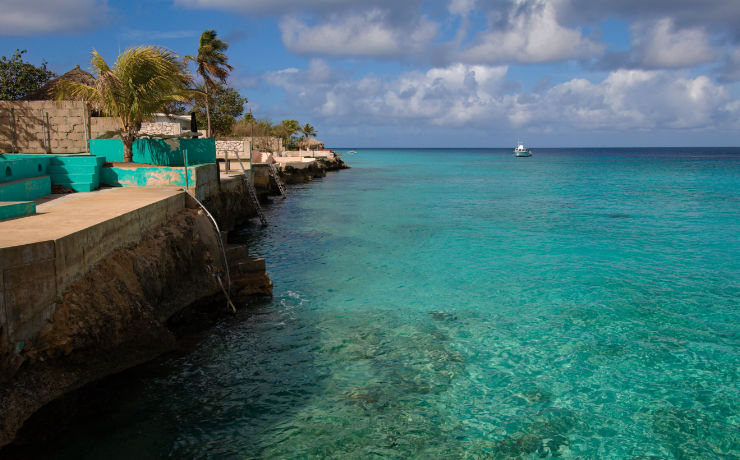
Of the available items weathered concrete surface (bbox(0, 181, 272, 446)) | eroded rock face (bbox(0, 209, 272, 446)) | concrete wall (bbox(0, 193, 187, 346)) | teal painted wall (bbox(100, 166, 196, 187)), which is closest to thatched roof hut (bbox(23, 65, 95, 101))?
teal painted wall (bbox(100, 166, 196, 187))

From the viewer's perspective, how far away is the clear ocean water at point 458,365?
259 inches

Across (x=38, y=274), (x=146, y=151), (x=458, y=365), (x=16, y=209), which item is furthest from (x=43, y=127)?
(x=458, y=365)

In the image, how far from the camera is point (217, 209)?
1916 centimetres

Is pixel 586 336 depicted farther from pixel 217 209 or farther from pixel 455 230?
pixel 217 209

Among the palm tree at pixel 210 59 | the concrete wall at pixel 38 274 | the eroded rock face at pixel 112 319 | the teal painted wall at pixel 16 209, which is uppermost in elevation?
the palm tree at pixel 210 59

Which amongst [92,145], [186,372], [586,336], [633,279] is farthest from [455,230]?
[186,372]

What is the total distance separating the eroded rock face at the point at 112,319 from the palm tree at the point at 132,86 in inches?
285

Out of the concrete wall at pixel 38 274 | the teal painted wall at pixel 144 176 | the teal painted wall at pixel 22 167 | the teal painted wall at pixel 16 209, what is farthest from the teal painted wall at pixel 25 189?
the concrete wall at pixel 38 274

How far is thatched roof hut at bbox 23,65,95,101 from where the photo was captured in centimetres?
2352

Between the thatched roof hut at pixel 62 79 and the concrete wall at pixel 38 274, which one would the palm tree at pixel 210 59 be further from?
the concrete wall at pixel 38 274

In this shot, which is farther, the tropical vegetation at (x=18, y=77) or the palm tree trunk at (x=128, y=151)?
the tropical vegetation at (x=18, y=77)

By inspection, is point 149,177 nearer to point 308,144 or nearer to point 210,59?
point 210,59

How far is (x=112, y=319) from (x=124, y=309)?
324mm

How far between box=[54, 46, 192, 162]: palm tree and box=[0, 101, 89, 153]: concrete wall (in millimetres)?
1273
